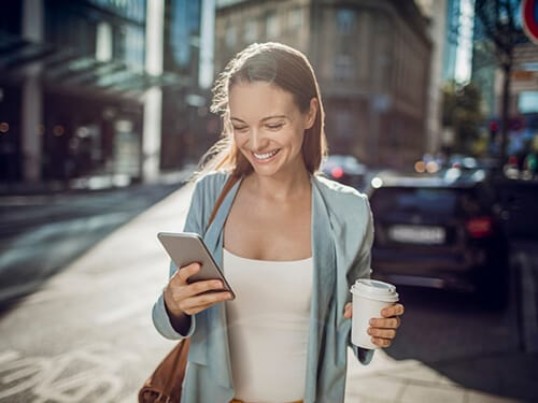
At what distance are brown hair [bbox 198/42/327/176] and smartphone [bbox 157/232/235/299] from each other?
495 millimetres

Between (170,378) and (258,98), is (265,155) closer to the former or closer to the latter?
(258,98)

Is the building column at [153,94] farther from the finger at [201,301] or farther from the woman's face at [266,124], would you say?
the finger at [201,301]

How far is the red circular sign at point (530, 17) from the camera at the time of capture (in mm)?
3645

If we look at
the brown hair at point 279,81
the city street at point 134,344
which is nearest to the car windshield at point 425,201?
the city street at point 134,344

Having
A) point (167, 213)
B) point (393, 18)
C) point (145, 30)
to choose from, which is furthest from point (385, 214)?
point (393, 18)

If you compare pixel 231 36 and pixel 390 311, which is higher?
pixel 231 36

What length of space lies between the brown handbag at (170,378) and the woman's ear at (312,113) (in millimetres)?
308

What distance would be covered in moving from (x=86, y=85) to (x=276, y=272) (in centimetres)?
2451

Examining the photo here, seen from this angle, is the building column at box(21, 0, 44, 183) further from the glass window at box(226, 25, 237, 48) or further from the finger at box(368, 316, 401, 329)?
the finger at box(368, 316, 401, 329)

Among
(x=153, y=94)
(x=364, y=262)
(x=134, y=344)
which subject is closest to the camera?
(x=364, y=262)

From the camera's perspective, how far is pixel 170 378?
1.76m

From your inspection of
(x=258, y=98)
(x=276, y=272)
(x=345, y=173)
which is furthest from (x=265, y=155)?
(x=345, y=173)

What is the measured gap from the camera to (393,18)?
52.3m

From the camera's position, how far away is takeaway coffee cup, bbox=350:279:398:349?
1.50 metres
